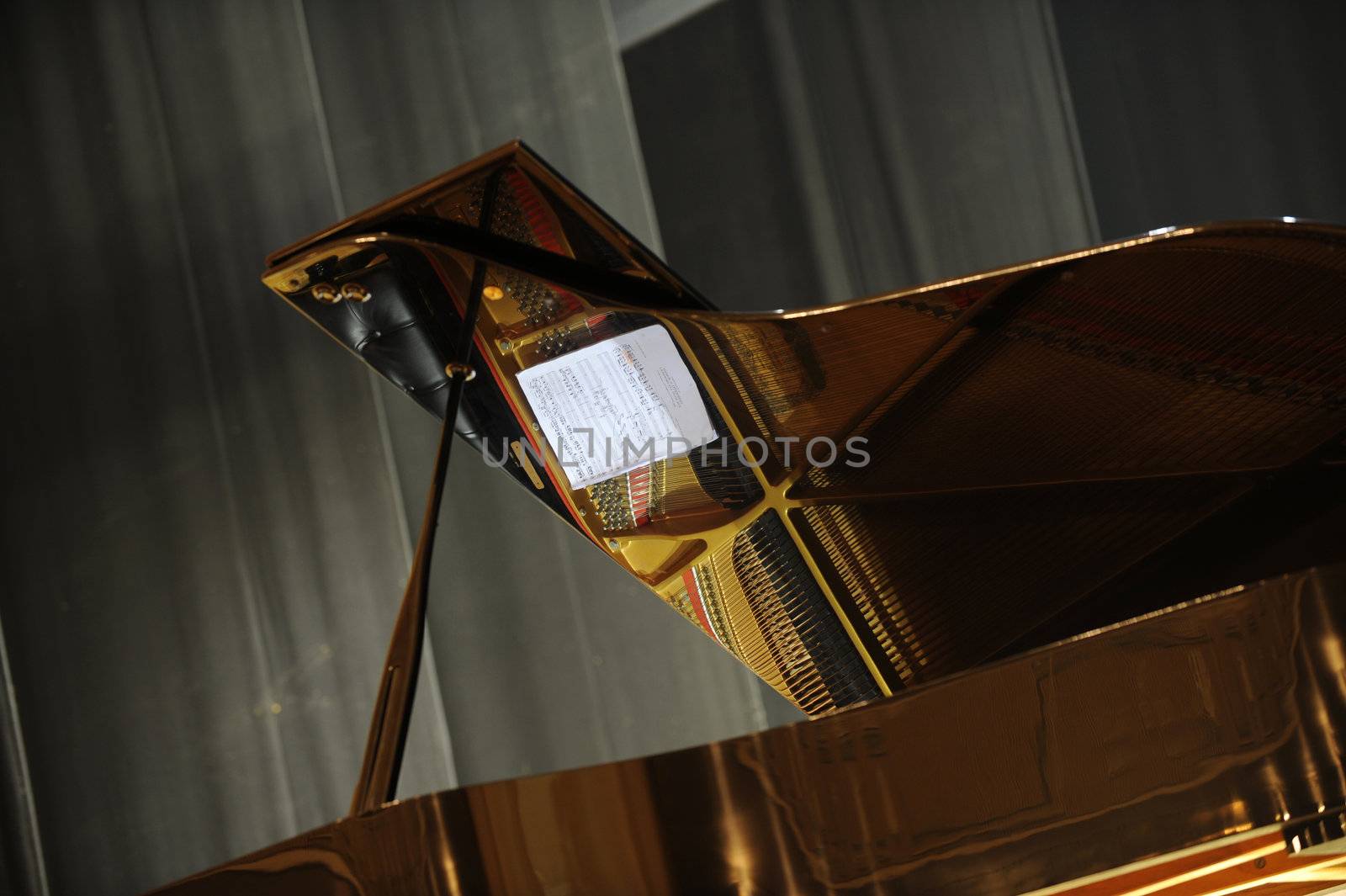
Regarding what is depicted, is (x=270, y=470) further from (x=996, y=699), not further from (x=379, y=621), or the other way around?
(x=996, y=699)

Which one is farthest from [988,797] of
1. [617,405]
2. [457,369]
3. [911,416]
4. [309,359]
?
[309,359]

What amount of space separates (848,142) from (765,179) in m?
0.26

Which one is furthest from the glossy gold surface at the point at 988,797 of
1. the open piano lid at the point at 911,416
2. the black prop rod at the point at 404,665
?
the open piano lid at the point at 911,416

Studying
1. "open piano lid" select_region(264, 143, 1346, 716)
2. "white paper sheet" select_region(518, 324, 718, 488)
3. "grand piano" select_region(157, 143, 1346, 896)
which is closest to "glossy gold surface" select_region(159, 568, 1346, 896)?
"grand piano" select_region(157, 143, 1346, 896)

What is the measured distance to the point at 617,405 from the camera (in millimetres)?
1327

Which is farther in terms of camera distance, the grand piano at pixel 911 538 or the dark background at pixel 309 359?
the dark background at pixel 309 359

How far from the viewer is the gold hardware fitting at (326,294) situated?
4.04ft

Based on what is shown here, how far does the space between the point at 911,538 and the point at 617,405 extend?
428 mm

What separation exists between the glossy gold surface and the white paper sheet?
0.48 m

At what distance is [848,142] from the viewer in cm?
290

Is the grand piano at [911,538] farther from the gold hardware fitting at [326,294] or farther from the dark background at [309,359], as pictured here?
the dark background at [309,359]

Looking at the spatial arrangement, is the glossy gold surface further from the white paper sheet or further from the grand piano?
the white paper sheet

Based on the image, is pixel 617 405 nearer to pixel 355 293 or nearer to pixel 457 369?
pixel 457 369

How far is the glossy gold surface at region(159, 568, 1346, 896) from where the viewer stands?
2.86 ft
